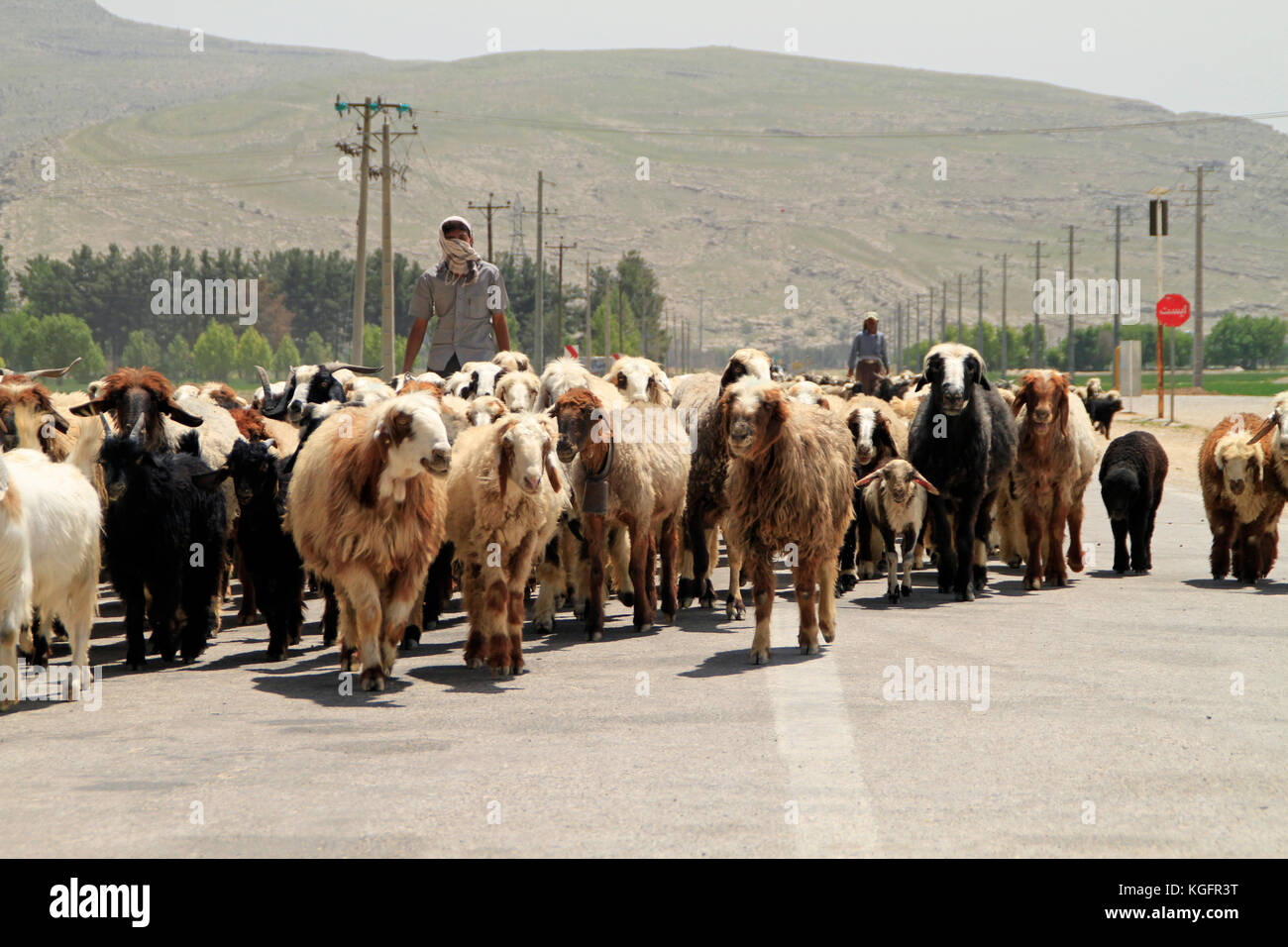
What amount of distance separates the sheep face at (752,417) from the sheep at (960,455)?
3.90m

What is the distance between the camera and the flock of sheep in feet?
31.1

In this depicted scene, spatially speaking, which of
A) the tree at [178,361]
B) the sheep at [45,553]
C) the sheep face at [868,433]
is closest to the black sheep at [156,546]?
the sheep at [45,553]

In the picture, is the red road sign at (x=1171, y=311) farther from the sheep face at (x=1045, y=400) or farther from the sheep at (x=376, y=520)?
the sheep at (x=376, y=520)

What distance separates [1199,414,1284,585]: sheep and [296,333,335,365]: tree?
97651mm

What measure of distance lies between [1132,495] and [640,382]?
515 cm

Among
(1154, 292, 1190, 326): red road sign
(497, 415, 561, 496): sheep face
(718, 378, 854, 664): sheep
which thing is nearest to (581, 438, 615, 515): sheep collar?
(718, 378, 854, 664): sheep

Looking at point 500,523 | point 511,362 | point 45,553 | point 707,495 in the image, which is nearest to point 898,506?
point 707,495

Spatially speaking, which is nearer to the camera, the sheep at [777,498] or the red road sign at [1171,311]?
the sheep at [777,498]

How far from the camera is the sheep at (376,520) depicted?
364 inches

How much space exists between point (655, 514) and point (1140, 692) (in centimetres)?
454

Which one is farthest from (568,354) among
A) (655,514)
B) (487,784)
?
(487,784)

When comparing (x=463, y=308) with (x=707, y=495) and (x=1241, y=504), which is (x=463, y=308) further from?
(x=1241, y=504)

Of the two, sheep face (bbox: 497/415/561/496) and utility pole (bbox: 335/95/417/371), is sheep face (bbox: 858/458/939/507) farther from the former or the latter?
utility pole (bbox: 335/95/417/371)

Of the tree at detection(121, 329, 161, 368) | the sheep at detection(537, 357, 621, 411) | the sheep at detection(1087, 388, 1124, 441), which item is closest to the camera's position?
the sheep at detection(537, 357, 621, 411)
